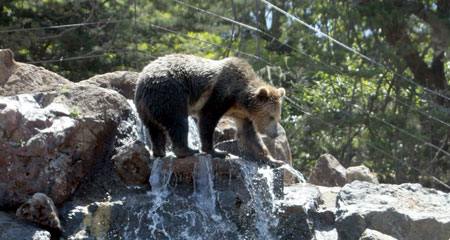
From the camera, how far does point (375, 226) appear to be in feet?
16.6

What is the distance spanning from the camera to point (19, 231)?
451 cm

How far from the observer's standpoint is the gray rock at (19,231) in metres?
4.45

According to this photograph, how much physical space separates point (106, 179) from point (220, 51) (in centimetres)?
817

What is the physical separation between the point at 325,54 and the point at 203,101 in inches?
265

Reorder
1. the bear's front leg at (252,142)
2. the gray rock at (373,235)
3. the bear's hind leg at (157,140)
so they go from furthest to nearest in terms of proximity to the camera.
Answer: the bear's front leg at (252,142) < the bear's hind leg at (157,140) < the gray rock at (373,235)

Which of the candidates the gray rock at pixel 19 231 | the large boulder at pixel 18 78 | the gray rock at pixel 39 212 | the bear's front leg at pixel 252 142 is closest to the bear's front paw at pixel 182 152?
the bear's front leg at pixel 252 142

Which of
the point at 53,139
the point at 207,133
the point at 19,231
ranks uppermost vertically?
the point at 207,133

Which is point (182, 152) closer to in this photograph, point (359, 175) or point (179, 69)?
point (179, 69)

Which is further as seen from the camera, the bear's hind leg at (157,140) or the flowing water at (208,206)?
the bear's hind leg at (157,140)

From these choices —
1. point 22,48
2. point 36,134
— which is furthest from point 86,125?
point 22,48

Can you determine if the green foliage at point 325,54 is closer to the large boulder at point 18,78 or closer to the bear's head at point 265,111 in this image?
the large boulder at point 18,78

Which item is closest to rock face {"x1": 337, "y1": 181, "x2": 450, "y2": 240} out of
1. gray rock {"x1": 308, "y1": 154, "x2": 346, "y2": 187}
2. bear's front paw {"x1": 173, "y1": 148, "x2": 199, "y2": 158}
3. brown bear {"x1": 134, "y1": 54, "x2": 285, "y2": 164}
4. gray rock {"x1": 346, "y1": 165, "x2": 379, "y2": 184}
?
brown bear {"x1": 134, "y1": 54, "x2": 285, "y2": 164}

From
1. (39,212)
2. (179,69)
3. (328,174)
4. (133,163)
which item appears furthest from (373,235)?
(328,174)

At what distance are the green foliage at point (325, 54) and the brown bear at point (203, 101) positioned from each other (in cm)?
487
